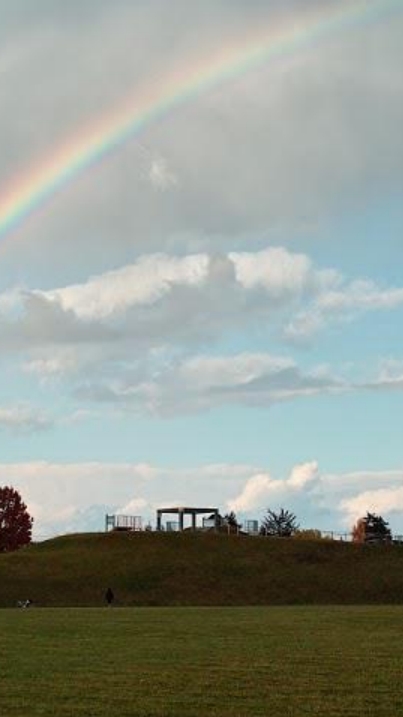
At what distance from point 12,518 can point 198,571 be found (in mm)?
59576

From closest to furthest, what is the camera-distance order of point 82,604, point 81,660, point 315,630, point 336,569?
point 81,660
point 315,630
point 82,604
point 336,569

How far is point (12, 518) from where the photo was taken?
15112cm

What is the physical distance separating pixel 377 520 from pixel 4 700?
179 m

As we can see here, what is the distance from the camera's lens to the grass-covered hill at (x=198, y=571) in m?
88.9

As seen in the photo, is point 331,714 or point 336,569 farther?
point 336,569

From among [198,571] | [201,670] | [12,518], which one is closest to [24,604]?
[198,571]

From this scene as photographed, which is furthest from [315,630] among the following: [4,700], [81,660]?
[4,700]

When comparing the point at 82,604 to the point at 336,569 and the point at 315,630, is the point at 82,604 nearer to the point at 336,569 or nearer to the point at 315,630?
the point at 336,569

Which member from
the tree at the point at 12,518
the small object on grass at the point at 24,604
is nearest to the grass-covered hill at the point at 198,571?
the small object on grass at the point at 24,604

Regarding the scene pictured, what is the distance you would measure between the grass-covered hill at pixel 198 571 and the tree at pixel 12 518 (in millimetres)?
37718

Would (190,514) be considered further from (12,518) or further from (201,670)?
(201,670)

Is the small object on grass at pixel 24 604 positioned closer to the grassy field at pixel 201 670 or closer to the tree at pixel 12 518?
the grassy field at pixel 201 670

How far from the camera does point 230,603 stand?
86.2 m

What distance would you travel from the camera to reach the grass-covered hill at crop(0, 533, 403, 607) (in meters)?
88.9
